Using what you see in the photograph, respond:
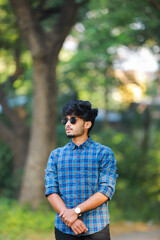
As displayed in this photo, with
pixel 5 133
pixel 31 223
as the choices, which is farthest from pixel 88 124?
pixel 5 133

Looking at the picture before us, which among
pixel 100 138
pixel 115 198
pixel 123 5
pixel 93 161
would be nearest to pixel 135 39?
pixel 123 5

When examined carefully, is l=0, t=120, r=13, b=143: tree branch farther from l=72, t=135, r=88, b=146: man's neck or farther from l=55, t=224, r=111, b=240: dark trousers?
l=55, t=224, r=111, b=240: dark trousers

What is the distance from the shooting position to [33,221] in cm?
874

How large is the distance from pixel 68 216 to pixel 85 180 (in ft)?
0.95

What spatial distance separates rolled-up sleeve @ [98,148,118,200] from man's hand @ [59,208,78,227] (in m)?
0.25

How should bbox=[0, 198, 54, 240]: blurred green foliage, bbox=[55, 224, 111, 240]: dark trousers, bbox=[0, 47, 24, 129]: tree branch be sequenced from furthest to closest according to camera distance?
bbox=[0, 47, 24, 129]: tree branch
bbox=[0, 198, 54, 240]: blurred green foliage
bbox=[55, 224, 111, 240]: dark trousers

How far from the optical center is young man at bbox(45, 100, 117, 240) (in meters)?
2.79

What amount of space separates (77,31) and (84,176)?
13941 mm

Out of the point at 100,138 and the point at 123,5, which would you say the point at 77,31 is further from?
the point at 123,5

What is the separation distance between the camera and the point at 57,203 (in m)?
2.77

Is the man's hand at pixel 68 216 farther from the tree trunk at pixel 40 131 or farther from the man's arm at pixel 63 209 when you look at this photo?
the tree trunk at pixel 40 131

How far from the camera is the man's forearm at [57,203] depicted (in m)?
2.75

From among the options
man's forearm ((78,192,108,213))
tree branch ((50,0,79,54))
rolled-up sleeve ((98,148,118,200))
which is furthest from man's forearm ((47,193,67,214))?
tree branch ((50,0,79,54))

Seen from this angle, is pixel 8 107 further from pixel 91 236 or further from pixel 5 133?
pixel 91 236
